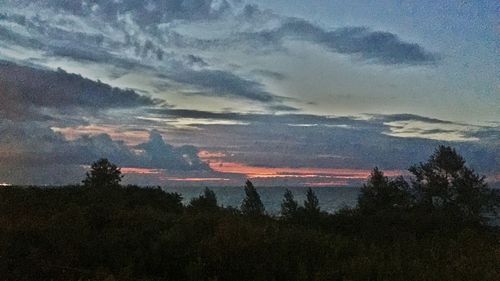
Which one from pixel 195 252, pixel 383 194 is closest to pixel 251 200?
pixel 383 194

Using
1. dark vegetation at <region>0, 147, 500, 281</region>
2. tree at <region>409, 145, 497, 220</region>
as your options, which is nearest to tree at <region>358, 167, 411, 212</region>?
tree at <region>409, 145, 497, 220</region>

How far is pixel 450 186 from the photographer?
38.1m

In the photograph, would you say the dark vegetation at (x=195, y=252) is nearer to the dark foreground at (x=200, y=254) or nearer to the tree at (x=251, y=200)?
the dark foreground at (x=200, y=254)

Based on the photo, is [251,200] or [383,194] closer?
[383,194]

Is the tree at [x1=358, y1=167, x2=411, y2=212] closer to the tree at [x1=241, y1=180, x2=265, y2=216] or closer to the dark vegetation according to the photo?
the tree at [x1=241, y1=180, x2=265, y2=216]

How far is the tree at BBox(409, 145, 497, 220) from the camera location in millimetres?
37281

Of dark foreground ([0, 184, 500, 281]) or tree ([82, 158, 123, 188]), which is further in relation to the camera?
tree ([82, 158, 123, 188])

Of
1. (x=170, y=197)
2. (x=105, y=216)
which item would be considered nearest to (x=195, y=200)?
(x=170, y=197)

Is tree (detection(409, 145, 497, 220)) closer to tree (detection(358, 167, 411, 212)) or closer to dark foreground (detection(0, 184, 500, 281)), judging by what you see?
tree (detection(358, 167, 411, 212))

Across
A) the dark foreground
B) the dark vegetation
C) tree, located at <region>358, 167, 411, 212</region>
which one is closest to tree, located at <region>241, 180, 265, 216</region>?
tree, located at <region>358, 167, 411, 212</region>

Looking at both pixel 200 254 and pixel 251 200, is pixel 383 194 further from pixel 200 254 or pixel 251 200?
pixel 200 254

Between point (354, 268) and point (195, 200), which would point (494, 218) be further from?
point (354, 268)

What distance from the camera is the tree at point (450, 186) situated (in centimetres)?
3728

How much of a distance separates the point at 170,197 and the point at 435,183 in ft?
65.8
